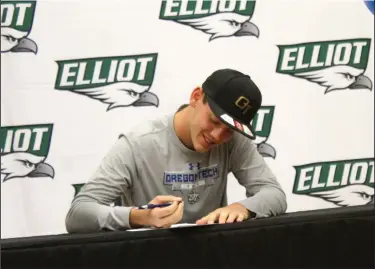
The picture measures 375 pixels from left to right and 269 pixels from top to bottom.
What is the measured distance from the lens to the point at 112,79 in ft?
5.01

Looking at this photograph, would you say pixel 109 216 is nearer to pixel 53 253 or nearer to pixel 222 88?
pixel 53 253

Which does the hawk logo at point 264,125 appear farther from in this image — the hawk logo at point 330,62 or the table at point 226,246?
the table at point 226,246

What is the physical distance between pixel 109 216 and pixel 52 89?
630mm

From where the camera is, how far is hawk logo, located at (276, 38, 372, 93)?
5.19 ft

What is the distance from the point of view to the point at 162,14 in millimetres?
1432

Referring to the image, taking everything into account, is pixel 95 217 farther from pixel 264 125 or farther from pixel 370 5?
pixel 370 5

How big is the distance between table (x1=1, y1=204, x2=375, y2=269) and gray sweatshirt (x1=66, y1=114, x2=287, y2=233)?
0.14m

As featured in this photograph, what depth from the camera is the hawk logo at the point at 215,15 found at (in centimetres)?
143

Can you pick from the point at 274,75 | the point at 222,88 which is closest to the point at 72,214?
the point at 222,88

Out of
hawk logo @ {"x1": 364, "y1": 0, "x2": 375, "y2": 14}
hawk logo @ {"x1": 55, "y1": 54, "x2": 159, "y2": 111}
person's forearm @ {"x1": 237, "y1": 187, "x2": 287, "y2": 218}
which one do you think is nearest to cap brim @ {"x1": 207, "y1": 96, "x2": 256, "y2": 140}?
person's forearm @ {"x1": 237, "y1": 187, "x2": 287, "y2": 218}

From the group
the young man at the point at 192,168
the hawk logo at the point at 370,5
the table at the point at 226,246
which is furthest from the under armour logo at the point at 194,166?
the hawk logo at the point at 370,5

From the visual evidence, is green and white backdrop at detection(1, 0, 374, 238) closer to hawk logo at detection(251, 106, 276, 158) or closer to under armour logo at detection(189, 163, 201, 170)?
hawk logo at detection(251, 106, 276, 158)

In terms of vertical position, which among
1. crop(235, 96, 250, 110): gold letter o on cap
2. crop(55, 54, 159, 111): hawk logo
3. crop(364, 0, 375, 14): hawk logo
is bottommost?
crop(235, 96, 250, 110): gold letter o on cap

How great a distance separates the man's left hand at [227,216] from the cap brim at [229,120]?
143 mm
